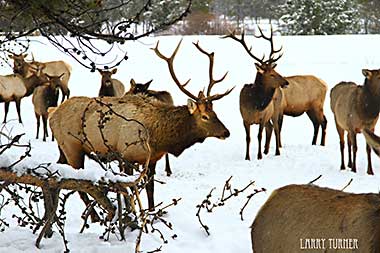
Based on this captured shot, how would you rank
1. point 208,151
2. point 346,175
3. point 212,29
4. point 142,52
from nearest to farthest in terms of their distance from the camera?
point 346,175
point 208,151
point 142,52
point 212,29

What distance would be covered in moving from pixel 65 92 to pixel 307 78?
23.9 feet

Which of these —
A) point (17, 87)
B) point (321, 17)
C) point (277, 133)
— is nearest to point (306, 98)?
point (277, 133)

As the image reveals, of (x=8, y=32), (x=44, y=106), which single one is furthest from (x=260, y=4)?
(x=8, y=32)

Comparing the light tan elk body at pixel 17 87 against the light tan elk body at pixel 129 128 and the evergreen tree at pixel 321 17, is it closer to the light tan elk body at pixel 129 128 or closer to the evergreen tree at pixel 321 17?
the light tan elk body at pixel 129 128

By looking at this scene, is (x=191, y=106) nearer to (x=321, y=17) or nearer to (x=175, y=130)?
(x=175, y=130)

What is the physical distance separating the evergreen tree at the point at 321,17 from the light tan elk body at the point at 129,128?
2687 centimetres

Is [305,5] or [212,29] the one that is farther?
[212,29]

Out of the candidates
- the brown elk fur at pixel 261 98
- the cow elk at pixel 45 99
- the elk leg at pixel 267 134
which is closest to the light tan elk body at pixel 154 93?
the brown elk fur at pixel 261 98

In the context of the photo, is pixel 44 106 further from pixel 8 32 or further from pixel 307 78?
pixel 8 32

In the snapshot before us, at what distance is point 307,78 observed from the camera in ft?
47.3

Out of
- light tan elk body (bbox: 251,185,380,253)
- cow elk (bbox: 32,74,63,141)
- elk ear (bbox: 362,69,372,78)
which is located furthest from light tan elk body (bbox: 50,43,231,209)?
cow elk (bbox: 32,74,63,141)

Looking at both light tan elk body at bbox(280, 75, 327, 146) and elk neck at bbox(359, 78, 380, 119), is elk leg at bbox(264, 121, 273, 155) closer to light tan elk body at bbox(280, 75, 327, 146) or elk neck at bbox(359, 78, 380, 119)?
light tan elk body at bbox(280, 75, 327, 146)

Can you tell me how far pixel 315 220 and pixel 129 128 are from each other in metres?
4.01

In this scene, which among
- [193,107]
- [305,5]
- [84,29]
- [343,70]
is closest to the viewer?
[84,29]
